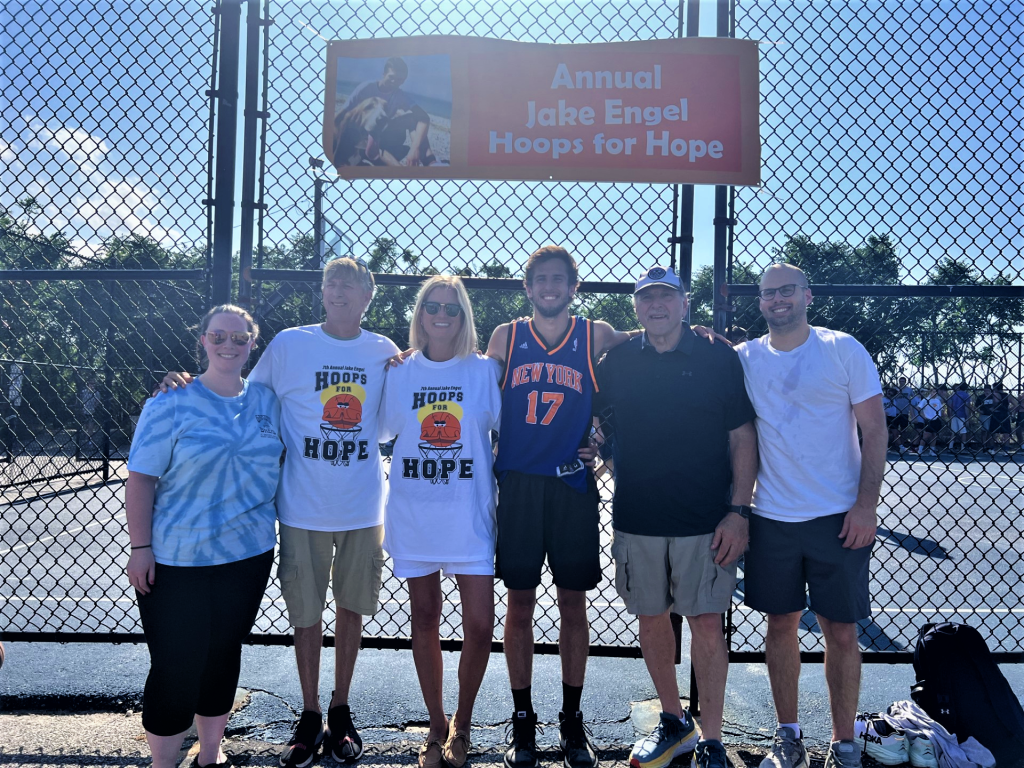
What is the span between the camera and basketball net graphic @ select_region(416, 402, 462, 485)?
121 inches

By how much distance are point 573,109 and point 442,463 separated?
201 centimetres

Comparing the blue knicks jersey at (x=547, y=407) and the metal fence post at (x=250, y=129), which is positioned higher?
the metal fence post at (x=250, y=129)

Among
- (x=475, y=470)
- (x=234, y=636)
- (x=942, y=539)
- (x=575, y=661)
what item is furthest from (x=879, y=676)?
(x=942, y=539)

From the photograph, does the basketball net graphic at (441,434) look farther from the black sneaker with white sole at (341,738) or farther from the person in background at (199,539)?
the black sneaker with white sole at (341,738)

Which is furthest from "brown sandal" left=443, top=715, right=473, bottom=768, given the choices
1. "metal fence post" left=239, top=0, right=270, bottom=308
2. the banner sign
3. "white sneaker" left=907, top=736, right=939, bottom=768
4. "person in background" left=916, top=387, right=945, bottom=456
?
"person in background" left=916, top=387, right=945, bottom=456

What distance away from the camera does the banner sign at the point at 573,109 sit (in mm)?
3568

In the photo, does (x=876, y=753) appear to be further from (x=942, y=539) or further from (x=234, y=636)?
(x=942, y=539)

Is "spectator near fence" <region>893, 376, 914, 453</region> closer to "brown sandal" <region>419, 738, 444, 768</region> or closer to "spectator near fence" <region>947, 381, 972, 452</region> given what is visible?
"spectator near fence" <region>947, 381, 972, 452</region>

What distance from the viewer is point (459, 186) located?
12.2 feet

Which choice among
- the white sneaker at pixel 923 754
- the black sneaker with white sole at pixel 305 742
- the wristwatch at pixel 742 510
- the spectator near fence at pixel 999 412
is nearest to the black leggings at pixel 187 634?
the black sneaker with white sole at pixel 305 742

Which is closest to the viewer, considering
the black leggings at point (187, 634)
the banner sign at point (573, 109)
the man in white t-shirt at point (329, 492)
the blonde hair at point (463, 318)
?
the black leggings at point (187, 634)

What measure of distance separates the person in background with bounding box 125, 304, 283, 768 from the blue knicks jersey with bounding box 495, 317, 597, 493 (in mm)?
1075

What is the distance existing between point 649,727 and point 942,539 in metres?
6.91

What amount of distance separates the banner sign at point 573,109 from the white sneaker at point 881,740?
2.72 meters
